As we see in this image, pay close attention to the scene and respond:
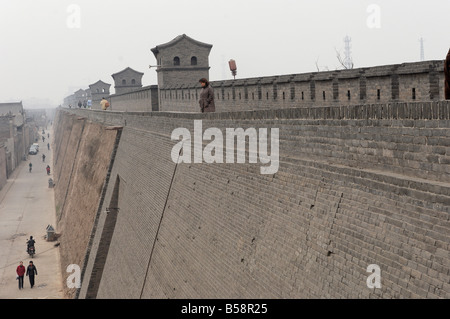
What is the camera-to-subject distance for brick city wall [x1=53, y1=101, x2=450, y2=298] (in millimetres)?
5039

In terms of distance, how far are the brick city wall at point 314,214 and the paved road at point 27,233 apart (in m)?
8.44

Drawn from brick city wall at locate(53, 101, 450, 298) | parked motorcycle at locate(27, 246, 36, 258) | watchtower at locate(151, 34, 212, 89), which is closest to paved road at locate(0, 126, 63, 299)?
parked motorcycle at locate(27, 246, 36, 258)

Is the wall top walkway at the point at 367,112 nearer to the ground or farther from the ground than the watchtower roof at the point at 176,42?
nearer to the ground

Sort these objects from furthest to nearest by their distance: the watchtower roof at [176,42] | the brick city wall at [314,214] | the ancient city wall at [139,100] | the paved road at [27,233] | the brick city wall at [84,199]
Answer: the watchtower roof at [176,42]
the ancient city wall at [139,100]
the brick city wall at [84,199]
the paved road at [27,233]
the brick city wall at [314,214]

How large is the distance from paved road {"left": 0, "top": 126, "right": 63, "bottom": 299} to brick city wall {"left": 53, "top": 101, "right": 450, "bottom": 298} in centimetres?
844

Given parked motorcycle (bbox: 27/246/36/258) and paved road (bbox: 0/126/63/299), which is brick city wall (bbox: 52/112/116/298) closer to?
paved road (bbox: 0/126/63/299)

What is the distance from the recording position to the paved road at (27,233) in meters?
20.7

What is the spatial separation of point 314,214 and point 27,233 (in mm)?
25934

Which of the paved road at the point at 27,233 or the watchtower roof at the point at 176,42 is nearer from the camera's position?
the paved road at the point at 27,233

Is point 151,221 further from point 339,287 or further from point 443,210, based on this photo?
point 443,210

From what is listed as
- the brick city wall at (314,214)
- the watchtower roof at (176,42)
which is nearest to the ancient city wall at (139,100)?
the watchtower roof at (176,42)

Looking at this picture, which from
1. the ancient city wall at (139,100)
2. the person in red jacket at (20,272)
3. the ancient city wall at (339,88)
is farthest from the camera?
the ancient city wall at (139,100)

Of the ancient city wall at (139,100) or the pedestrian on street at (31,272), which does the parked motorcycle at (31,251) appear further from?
the ancient city wall at (139,100)
